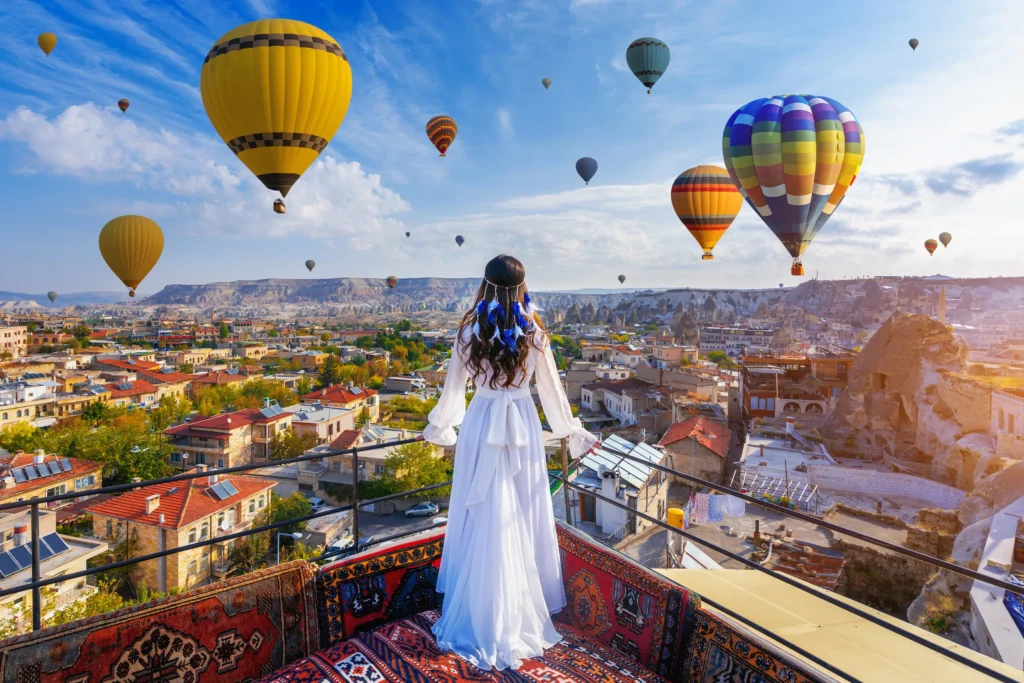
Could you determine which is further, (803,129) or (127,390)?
(127,390)

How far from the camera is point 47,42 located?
17.3 meters

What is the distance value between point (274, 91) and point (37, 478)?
48.3ft

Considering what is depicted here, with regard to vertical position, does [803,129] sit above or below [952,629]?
above

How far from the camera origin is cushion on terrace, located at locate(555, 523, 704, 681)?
182 cm

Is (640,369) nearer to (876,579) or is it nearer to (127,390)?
(876,579)

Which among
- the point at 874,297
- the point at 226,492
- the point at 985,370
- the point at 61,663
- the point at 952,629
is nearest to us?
the point at 61,663

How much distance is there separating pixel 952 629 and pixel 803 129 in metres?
6.82

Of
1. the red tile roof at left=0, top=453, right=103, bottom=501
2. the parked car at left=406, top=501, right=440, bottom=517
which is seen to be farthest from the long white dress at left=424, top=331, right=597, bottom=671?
the red tile roof at left=0, top=453, right=103, bottom=501

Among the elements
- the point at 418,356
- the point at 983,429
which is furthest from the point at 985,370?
the point at 418,356

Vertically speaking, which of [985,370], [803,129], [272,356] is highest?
[803,129]

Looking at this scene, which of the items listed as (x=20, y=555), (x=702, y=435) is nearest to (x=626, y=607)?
(x=20, y=555)

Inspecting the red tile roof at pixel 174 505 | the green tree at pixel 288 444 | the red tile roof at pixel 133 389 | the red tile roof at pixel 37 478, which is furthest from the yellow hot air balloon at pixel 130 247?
the red tile roof at pixel 133 389

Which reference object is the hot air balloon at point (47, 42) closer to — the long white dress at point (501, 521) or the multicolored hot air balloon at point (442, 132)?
the multicolored hot air balloon at point (442, 132)

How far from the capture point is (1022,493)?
8.93 meters
